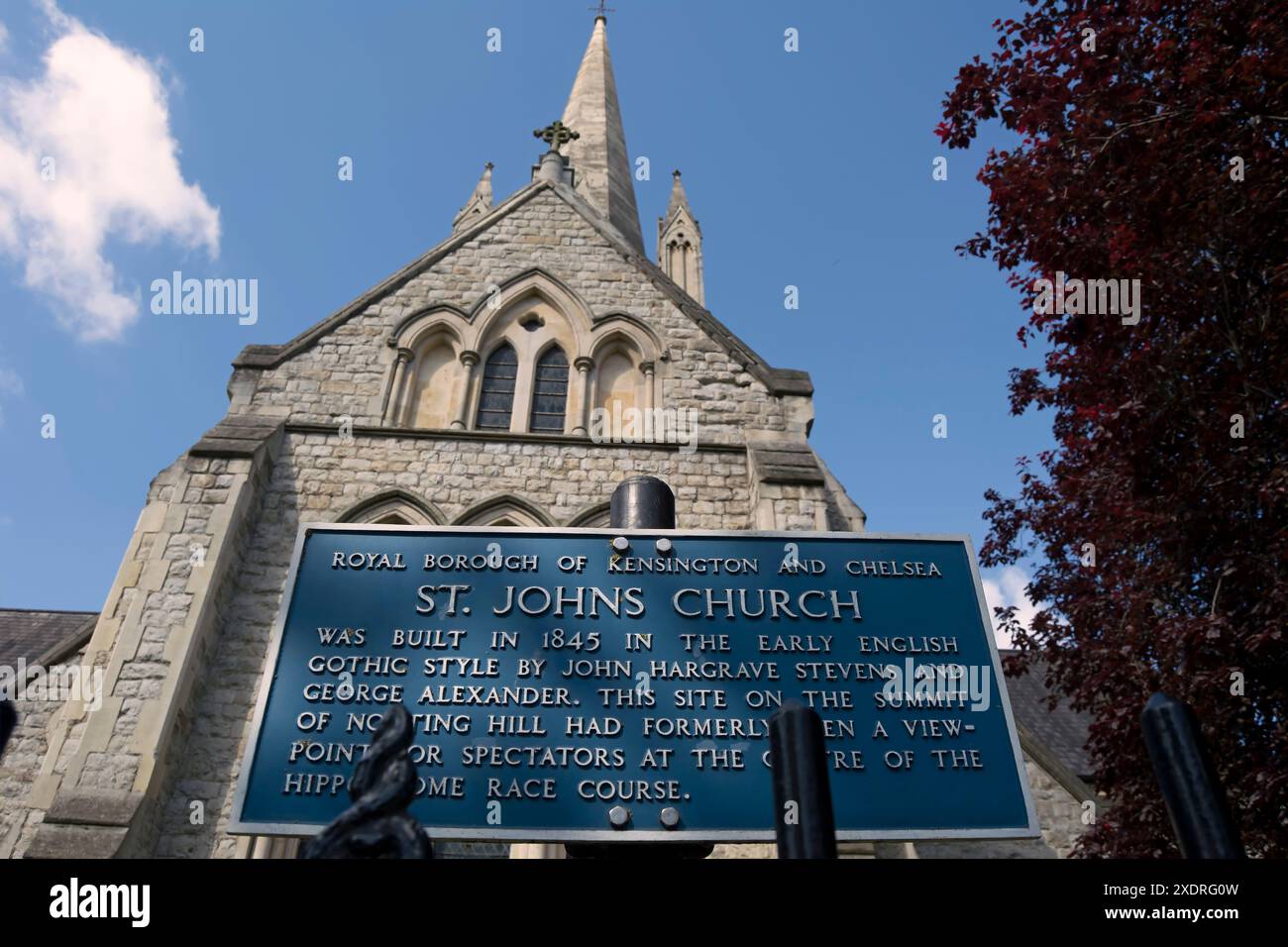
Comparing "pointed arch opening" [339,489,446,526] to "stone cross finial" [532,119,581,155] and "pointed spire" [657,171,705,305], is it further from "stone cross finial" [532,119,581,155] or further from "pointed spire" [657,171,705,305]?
"pointed spire" [657,171,705,305]

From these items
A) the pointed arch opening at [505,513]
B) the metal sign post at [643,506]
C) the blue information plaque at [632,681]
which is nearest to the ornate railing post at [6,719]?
the blue information plaque at [632,681]

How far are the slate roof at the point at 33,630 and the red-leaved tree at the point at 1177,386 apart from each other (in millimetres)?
16259

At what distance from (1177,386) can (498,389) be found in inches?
296

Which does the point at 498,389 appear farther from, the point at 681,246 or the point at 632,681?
the point at 681,246

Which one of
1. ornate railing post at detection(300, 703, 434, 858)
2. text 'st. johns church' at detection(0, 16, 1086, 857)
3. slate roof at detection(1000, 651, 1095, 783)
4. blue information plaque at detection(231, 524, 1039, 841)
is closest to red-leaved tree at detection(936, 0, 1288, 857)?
text 'st. johns church' at detection(0, 16, 1086, 857)

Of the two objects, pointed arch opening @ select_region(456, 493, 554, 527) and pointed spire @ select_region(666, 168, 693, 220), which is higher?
pointed spire @ select_region(666, 168, 693, 220)

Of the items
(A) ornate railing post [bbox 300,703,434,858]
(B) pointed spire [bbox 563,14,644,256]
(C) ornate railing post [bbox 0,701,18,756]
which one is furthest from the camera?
(B) pointed spire [bbox 563,14,644,256]

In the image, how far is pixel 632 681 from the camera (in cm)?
389

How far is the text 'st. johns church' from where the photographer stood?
706 cm

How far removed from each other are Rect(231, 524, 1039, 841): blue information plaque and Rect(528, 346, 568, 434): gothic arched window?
6.35 metres

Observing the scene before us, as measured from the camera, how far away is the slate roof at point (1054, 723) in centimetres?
1576

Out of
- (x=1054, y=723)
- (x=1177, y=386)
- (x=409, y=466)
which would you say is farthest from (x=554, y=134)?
(x=1054, y=723)

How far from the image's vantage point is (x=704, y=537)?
4.39 m
